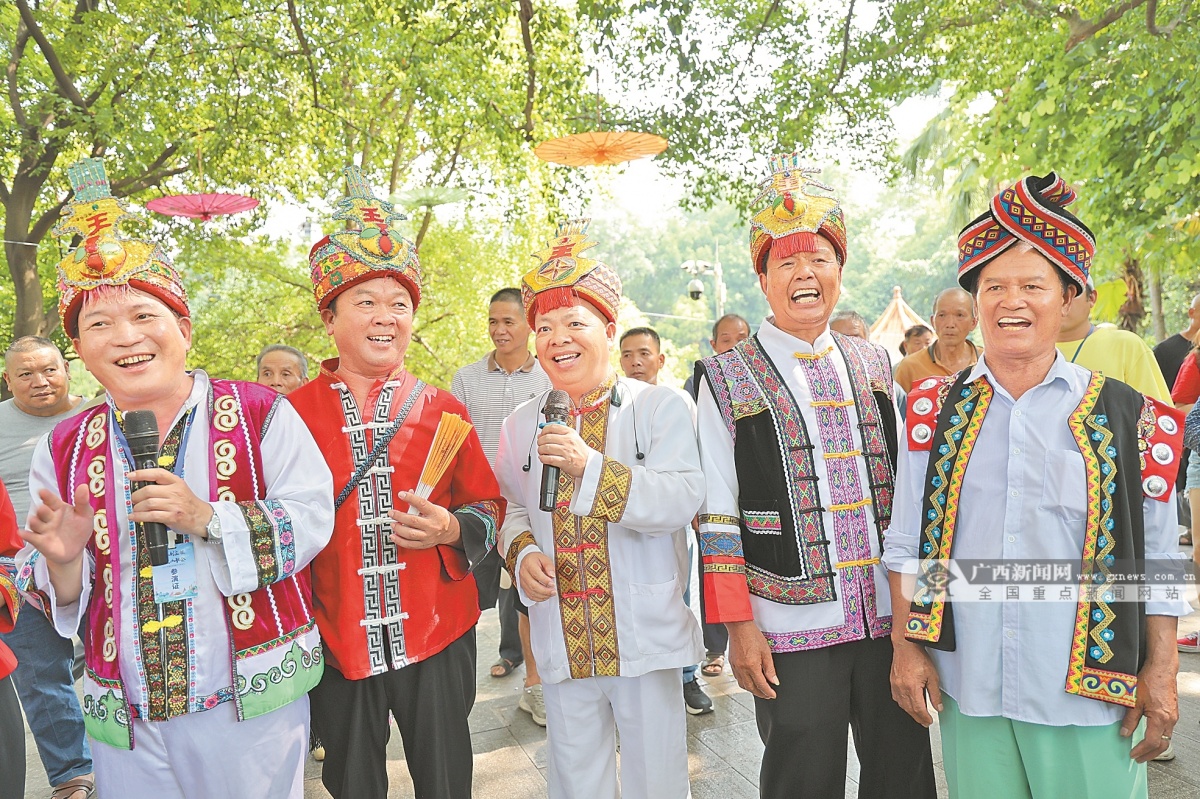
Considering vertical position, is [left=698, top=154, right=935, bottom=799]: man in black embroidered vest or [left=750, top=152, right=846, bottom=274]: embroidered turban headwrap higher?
[left=750, top=152, right=846, bottom=274]: embroidered turban headwrap

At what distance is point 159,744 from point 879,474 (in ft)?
6.87

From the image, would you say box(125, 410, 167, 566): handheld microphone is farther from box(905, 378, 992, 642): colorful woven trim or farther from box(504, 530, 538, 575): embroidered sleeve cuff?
box(905, 378, 992, 642): colorful woven trim

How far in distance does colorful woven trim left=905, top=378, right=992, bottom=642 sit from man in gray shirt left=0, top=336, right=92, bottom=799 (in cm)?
354

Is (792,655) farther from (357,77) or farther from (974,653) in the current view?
(357,77)

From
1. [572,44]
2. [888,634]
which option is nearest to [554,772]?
[888,634]

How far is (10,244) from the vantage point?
30.8 feet

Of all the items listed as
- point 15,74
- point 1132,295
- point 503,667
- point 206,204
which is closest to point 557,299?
point 503,667

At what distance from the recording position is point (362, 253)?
259 centimetres

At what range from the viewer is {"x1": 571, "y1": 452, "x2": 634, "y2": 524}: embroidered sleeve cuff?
96.5 inches

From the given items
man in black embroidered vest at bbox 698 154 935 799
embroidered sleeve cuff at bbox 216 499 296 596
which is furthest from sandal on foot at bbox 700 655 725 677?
embroidered sleeve cuff at bbox 216 499 296 596

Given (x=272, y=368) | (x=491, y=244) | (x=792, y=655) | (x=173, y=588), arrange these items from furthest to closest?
1. (x=491, y=244)
2. (x=272, y=368)
3. (x=792, y=655)
4. (x=173, y=588)

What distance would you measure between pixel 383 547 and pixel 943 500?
155 centimetres

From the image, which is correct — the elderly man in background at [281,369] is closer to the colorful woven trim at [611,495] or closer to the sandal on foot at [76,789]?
the sandal on foot at [76,789]

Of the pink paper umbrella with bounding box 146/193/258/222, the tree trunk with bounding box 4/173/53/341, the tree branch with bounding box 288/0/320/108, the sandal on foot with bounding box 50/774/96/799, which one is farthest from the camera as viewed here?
the tree trunk with bounding box 4/173/53/341
